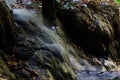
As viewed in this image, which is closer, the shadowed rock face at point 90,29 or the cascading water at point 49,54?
the cascading water at point 49,54

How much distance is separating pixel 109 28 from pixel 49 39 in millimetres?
4629

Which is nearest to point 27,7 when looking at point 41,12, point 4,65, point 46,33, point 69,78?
point 41,12

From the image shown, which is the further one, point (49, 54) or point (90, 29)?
point (90, 29)

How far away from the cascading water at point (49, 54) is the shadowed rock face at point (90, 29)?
1.64 feet

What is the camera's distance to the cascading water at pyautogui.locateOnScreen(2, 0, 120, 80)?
9032 millimetres

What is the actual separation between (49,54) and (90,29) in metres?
4.88

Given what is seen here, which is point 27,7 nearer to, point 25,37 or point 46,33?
point 46,33

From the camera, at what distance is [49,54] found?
9.52m

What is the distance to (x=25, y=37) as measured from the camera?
32.4ft

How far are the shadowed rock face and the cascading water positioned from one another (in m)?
0.50

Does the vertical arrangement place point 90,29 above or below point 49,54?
below

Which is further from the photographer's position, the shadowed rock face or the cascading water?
the shadowed rock face

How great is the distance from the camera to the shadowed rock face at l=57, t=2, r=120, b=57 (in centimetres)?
1385

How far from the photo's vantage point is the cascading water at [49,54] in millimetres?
9032
